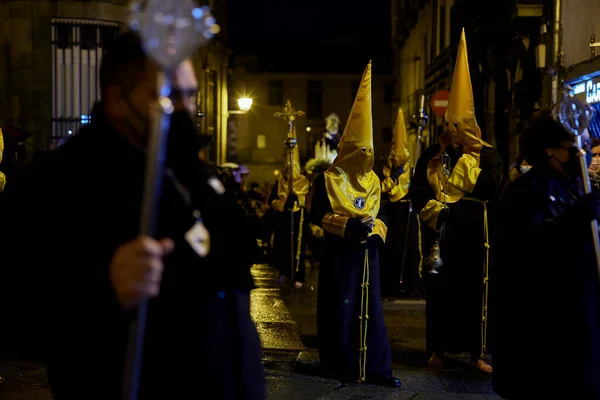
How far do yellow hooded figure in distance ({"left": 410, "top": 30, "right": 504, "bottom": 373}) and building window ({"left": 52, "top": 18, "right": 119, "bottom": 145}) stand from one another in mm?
12563

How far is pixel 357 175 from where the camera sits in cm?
710

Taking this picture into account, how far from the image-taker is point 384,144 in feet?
195

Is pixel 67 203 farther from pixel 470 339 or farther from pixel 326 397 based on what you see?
pixel 470 339

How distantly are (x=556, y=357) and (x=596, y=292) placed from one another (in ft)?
1.24

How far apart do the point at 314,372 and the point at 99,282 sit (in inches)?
195

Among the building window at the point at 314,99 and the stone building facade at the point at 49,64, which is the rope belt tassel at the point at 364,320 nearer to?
the stone building facade at the point at 49,64

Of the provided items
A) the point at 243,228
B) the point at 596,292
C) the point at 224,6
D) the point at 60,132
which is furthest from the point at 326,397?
the point at 224,6

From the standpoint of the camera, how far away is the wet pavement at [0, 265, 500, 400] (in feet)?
21.9

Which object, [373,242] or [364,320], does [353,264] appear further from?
[364,320]

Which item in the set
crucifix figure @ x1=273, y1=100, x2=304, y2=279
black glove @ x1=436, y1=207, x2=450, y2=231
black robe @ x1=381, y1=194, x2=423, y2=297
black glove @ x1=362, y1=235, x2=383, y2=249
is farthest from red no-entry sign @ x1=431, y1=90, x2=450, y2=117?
black glove @ x1=362, y1=235, x2=383, y2=249

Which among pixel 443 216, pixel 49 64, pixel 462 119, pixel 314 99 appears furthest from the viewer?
pixel 314 99

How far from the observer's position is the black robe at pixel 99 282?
108 inches

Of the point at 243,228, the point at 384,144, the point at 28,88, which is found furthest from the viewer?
the point at 384,144

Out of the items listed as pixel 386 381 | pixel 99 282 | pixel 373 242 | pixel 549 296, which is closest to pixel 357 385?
pixel 386 381
